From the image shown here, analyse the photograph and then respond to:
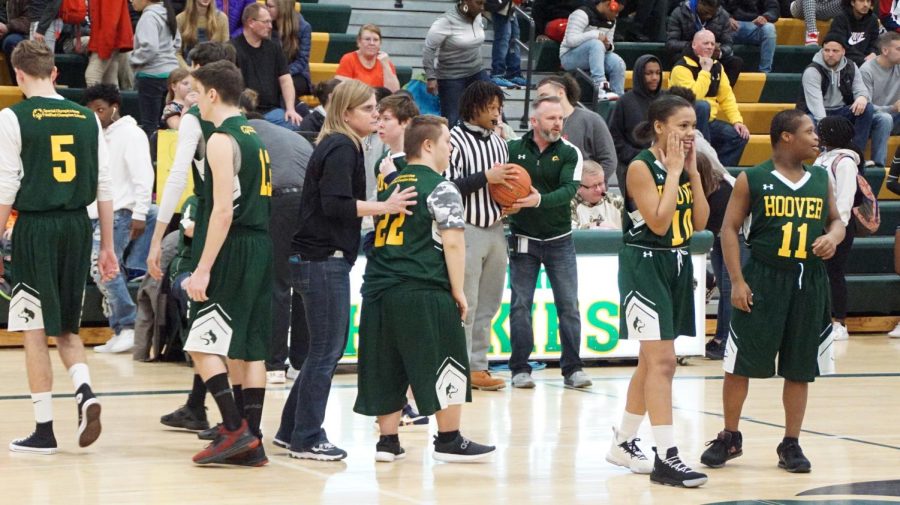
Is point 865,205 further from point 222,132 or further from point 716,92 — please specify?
point 222,132

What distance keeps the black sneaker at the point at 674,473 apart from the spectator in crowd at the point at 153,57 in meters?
6.53

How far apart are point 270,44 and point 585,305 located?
3.48 m

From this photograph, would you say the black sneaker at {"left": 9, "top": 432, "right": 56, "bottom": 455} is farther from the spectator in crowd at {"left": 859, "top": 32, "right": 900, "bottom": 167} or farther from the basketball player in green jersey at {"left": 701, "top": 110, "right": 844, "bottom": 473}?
the spectator in crowd at {"left": 859, "top": 32, "right": 900, "bottom": 167}

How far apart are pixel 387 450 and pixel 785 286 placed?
1.88 meters

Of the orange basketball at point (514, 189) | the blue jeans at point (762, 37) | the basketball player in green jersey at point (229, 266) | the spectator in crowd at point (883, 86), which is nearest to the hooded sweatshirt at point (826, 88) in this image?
the spectator in crowd at point (883, 86)

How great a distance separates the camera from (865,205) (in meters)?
10.3

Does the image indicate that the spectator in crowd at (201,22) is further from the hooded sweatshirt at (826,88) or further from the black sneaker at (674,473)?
the black sneaker at (674,473)

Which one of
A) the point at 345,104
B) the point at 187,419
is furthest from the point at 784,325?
the point at 187,419

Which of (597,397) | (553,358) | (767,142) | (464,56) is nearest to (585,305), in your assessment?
(553,358)

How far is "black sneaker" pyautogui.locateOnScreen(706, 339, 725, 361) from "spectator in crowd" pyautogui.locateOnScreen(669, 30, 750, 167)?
268cm

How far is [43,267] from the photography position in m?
6.06

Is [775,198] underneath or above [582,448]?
above

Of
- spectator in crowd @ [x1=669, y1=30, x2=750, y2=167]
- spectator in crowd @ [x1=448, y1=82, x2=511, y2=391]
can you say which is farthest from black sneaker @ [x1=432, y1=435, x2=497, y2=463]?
spectator in crowd @ [x1=669, y1=30, x2=750, y2=167]

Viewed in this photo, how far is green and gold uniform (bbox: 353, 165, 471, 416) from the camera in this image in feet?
18.9
